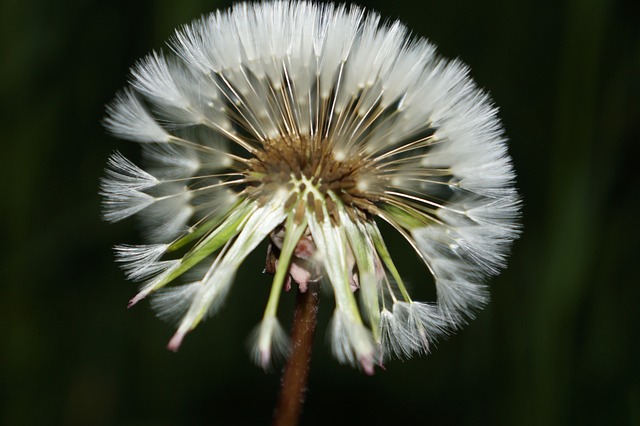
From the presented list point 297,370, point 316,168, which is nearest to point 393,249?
point 316,168

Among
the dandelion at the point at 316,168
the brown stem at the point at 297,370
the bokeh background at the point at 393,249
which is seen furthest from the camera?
the bokeh background at the point at 393,249

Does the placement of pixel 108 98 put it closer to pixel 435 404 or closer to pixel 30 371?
pixel 30 371

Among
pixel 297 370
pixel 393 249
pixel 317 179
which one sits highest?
pixel 393 249

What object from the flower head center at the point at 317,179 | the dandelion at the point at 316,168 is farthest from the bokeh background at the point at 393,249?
the flower head center at the point at 317,179

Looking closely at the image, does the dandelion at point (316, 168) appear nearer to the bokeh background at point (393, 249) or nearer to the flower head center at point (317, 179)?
the flower head center at point (317, 179)

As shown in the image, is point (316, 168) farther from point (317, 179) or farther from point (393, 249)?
point (393, 249)

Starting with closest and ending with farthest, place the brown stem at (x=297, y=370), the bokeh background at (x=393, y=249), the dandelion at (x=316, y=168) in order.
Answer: the brown stem at (x=297, y=370), the dandelion at (x=316, y=168), the bokeh background at (x=393, y=249)
